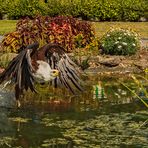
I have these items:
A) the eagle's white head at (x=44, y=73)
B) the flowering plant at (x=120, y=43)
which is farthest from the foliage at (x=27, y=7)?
the eagle's white head at (x=44, y=73)

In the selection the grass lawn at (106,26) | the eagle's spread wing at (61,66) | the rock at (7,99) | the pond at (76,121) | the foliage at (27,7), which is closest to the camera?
the pond at (76,121)

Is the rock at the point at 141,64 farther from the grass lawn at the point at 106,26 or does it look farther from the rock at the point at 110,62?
the grass lawn at the point at 106,26

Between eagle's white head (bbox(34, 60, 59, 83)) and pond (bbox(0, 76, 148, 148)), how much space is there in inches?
28.6

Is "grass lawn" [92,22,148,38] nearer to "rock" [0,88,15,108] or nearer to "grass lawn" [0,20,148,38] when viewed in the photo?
"grass lawn" [0,20,148,38]

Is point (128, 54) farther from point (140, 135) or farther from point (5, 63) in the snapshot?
point (140, 135)

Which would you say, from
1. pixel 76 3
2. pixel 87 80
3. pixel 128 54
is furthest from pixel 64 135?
pixel 76 3

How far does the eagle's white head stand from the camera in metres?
10.9

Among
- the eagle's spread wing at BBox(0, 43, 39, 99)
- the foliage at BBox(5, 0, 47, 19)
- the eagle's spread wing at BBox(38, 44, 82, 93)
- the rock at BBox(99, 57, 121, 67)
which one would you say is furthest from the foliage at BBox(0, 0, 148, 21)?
the eagle's spread wing at BBox(0, 43, 39, 99)

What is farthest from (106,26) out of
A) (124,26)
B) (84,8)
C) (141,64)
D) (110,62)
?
(110,62)

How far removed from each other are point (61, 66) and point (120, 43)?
28.5ft

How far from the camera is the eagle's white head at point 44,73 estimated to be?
35.6 ft

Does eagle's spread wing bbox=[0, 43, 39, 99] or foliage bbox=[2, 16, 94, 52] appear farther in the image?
foliage bbox=[2, 16, 94, 52]

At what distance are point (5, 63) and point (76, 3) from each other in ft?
47.2

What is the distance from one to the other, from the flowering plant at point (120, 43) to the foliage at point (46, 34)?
0.94 metres
